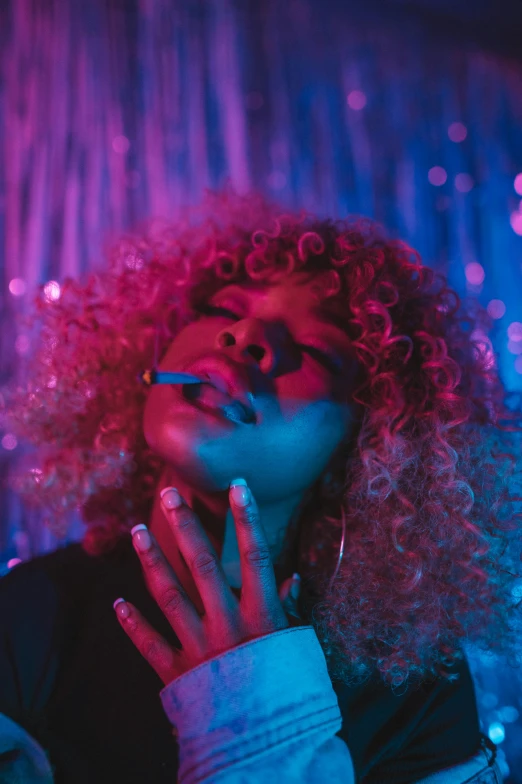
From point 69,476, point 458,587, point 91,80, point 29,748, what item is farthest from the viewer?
point 91,80

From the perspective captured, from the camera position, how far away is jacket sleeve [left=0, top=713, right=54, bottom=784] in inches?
26.3

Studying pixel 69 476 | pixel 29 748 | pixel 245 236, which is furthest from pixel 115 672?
pixel 245 236

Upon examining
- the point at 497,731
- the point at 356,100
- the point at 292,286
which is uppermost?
the point at 356,100

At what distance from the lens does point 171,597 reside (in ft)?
2.22

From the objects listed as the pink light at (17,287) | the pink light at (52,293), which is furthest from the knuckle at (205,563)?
the pink light at (17,287)

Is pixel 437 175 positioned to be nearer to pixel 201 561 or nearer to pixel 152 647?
pixel 201 561

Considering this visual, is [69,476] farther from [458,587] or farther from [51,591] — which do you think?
[458,587]

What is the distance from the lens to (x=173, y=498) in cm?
71

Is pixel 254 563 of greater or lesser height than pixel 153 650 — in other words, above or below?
above

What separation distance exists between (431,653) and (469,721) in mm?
153

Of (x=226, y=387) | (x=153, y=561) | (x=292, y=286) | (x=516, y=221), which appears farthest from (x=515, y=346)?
(x=153, y=561)

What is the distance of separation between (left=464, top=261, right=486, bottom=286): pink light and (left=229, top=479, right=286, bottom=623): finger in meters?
1.73

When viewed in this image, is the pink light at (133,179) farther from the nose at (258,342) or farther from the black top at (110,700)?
the black top at (110,700)

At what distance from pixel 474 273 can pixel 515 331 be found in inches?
13.0
